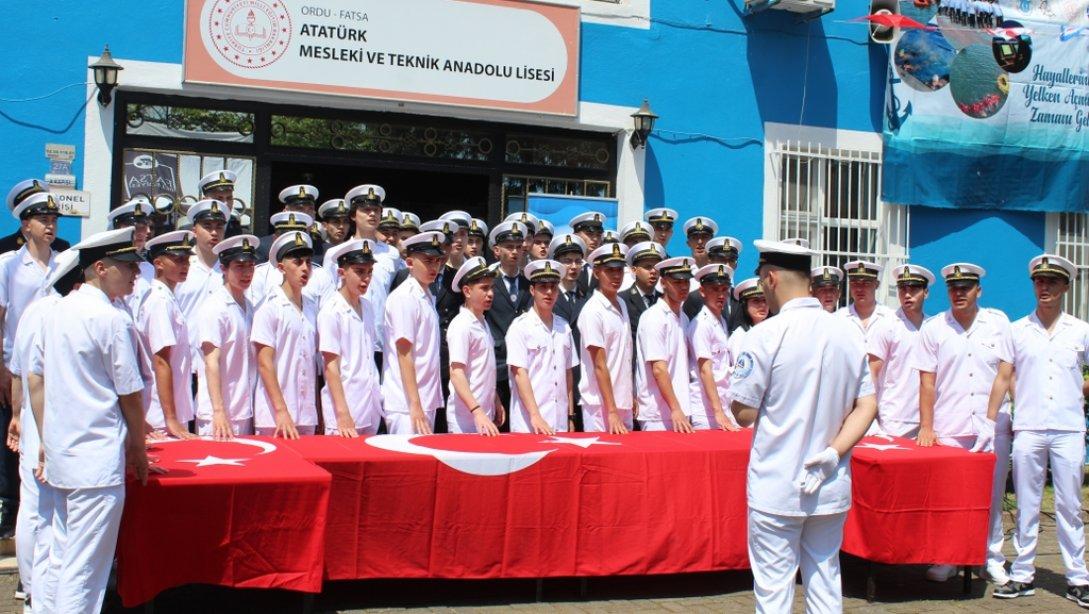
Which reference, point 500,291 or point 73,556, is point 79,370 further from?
point 500,291

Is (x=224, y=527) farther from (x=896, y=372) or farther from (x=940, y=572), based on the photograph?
(x=896, y=372)

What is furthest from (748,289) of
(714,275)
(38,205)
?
(38,205)

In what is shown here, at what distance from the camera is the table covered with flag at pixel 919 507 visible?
6.44 m

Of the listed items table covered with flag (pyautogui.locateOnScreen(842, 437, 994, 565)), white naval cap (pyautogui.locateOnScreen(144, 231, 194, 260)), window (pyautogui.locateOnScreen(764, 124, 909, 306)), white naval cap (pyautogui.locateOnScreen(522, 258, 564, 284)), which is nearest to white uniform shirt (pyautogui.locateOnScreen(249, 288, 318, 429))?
white naval cap (pyautogui.locateOnScreen(144, 231, 194, 260))

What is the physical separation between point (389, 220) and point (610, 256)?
6.60 feet

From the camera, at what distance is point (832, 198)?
477 inches

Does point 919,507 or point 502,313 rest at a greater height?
point 502,313

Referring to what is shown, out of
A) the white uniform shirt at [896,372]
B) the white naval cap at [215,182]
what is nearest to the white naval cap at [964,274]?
the white uniform shirt at [896,372]

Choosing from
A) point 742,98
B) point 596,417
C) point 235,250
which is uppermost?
point 742,98

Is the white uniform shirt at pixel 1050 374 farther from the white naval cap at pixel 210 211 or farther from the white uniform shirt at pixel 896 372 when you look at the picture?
the white naval cap at pixel 210 211

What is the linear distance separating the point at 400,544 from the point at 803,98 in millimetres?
7654

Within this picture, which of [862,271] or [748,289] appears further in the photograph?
[748,289]

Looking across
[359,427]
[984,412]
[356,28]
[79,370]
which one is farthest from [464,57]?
[79,370]

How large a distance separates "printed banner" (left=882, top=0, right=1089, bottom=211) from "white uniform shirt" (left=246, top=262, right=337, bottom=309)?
6.67 metres
